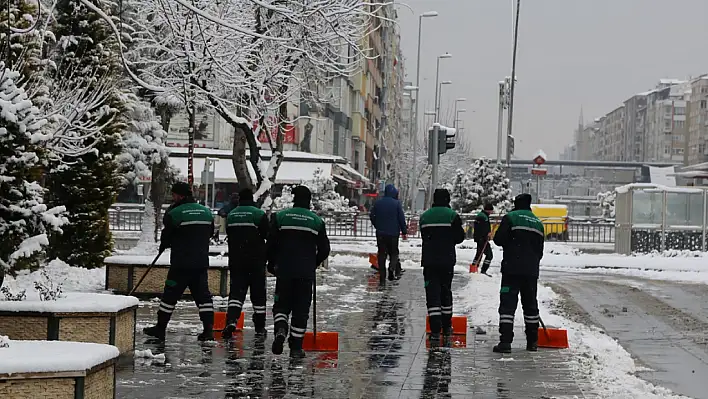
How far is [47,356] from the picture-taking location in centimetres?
690

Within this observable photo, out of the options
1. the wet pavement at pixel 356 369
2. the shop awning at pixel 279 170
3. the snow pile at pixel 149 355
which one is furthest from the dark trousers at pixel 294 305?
the shop awning at pixel 279 170

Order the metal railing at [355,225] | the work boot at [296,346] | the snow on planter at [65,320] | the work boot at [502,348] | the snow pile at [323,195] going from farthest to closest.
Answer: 1. the snow pile at [323,195]
2. the metal railing at [355,225]
3. the work boot at [502,348]
4. the work boot at [296,346]
5. the snow on planter at [65,320]

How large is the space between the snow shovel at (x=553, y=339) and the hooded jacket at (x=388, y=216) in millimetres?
8406

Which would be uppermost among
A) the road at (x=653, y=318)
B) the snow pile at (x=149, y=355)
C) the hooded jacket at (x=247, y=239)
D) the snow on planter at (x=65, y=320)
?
the hooded jacket at (x=247, y=239)

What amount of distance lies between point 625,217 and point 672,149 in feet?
538

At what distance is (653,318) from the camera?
17219mm

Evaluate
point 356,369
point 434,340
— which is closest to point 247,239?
point 434,340

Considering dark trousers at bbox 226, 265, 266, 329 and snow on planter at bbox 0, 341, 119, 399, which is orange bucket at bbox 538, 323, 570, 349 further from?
snow on planter at bbox 0, 341, 119, 399

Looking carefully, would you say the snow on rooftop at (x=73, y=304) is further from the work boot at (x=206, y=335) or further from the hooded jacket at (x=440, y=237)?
the hooded jacket at (x=440, y=237)

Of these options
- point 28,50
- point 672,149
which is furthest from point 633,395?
point 672,149

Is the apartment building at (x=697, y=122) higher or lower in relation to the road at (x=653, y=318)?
higher

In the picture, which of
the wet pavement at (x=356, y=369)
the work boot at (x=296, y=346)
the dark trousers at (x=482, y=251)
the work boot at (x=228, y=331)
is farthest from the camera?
the dark trousers at (x=482, y=251)

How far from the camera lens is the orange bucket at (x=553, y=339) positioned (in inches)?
492

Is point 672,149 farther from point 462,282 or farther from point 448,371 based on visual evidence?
point 448,371
